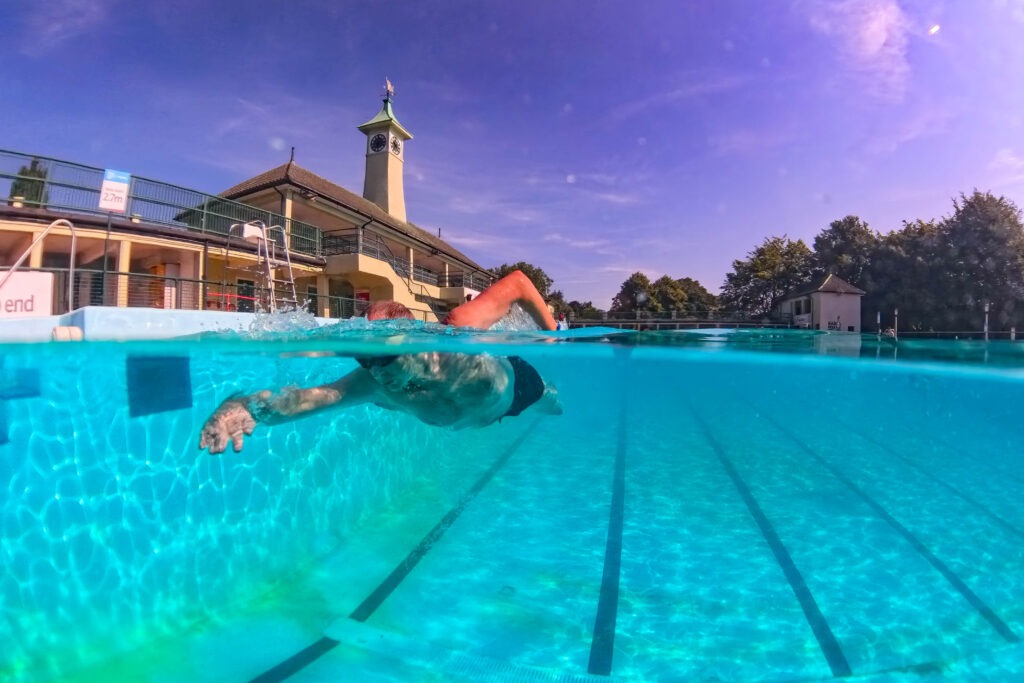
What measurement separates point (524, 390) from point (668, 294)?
49241 millimetres

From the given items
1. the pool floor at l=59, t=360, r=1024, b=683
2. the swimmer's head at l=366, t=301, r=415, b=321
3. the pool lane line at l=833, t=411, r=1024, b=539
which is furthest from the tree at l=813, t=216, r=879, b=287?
the swimmer's head at l=366, t=301, r=415, b=321

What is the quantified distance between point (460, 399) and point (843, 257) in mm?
50726

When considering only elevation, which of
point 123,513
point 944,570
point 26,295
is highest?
point 26,295

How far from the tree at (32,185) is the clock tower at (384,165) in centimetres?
2104

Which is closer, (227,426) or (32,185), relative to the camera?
(227,426)

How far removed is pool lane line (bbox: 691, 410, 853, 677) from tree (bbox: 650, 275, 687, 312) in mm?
42724

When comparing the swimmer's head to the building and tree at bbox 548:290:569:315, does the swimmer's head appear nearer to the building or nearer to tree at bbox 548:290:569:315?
the building

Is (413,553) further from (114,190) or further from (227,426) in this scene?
(114,190)

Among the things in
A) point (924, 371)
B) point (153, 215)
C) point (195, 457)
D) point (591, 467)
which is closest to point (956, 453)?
point (924, 371)

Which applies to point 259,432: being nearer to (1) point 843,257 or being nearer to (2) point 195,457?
(2) point 195,457

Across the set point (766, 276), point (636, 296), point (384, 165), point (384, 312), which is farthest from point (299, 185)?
point (766, 276)

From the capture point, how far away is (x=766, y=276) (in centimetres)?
5291

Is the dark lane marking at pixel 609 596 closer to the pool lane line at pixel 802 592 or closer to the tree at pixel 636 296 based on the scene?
the pool lane line at pixel 802 592

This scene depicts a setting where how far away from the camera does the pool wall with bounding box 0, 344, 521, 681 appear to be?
4.65 m
